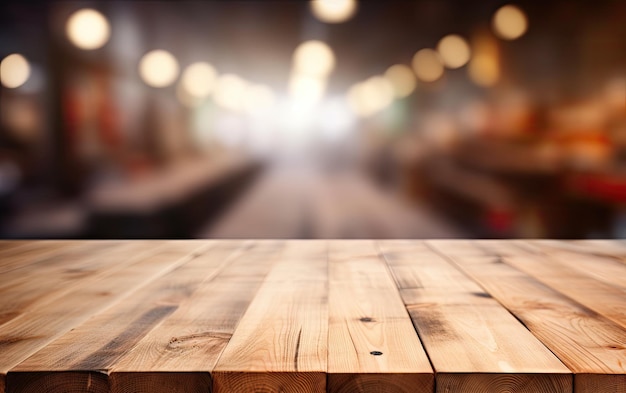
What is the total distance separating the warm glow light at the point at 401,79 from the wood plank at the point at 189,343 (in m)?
1.58

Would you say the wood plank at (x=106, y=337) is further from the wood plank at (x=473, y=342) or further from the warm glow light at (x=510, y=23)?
the warm glow light at (x=510, y=23)

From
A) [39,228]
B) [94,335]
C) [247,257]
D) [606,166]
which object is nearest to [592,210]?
[606,166]

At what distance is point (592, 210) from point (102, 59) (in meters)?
2.40

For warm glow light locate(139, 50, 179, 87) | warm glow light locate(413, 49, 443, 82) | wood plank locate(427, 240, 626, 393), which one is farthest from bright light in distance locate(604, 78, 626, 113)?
warm glow light locate(139, 50, 179, 87)

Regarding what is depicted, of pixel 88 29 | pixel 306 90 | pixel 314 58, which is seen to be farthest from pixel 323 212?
pixel 88 29

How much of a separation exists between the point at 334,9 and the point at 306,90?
39 centimetres

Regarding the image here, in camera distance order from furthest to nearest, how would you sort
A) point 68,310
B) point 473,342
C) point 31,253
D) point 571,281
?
point 31,253 → point 571,281 → point 68,310 → point 473,342

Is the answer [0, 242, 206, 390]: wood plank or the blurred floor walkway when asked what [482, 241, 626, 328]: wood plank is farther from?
[0, 242, 206, 390]: wood plank

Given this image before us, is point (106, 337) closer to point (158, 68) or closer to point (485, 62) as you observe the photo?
point (158, 68)

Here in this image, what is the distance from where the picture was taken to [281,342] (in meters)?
0.89

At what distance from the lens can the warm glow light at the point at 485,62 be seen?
2566 millimetres

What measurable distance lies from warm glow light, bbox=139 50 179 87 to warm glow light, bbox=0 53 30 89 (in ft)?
1.69

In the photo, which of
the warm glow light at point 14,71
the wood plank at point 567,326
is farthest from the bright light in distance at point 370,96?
the warm glow light at point 14,71

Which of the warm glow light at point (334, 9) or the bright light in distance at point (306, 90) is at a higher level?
the warm glow light at point (334, 9)
